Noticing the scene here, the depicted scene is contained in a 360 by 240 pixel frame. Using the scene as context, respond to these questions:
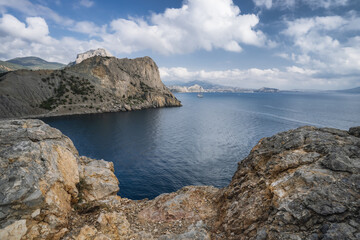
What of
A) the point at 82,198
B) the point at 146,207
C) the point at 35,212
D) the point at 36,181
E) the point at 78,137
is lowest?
the point at 78,137

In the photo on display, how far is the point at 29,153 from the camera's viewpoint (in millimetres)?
11945

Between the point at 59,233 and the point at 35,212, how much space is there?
1.94m

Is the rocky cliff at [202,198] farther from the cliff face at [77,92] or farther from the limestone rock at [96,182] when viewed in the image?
the cliff face at [77,92]

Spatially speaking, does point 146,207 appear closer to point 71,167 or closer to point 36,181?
point 71,167

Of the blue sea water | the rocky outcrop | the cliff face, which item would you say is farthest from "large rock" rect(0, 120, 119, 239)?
the cliff face

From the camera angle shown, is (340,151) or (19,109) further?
(19,109)

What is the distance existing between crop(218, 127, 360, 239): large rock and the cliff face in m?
122

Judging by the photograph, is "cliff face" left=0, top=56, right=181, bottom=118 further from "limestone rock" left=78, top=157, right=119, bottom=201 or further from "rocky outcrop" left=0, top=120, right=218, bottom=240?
"rocky outcrop" left=0, top=120, right=218, bottom=240

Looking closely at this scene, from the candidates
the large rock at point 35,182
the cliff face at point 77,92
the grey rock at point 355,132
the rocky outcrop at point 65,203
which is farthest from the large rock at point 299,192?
the cliff face at point 77,92

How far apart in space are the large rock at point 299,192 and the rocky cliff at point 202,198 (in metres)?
0.05

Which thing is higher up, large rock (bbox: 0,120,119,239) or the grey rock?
the grey rock

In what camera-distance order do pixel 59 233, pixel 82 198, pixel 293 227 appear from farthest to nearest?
pixel 82 198 < pixel 59 233 < pixel 293 227

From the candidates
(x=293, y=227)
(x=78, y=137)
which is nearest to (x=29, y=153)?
(x=293, y=227)

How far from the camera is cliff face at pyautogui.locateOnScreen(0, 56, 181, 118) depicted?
101 m
